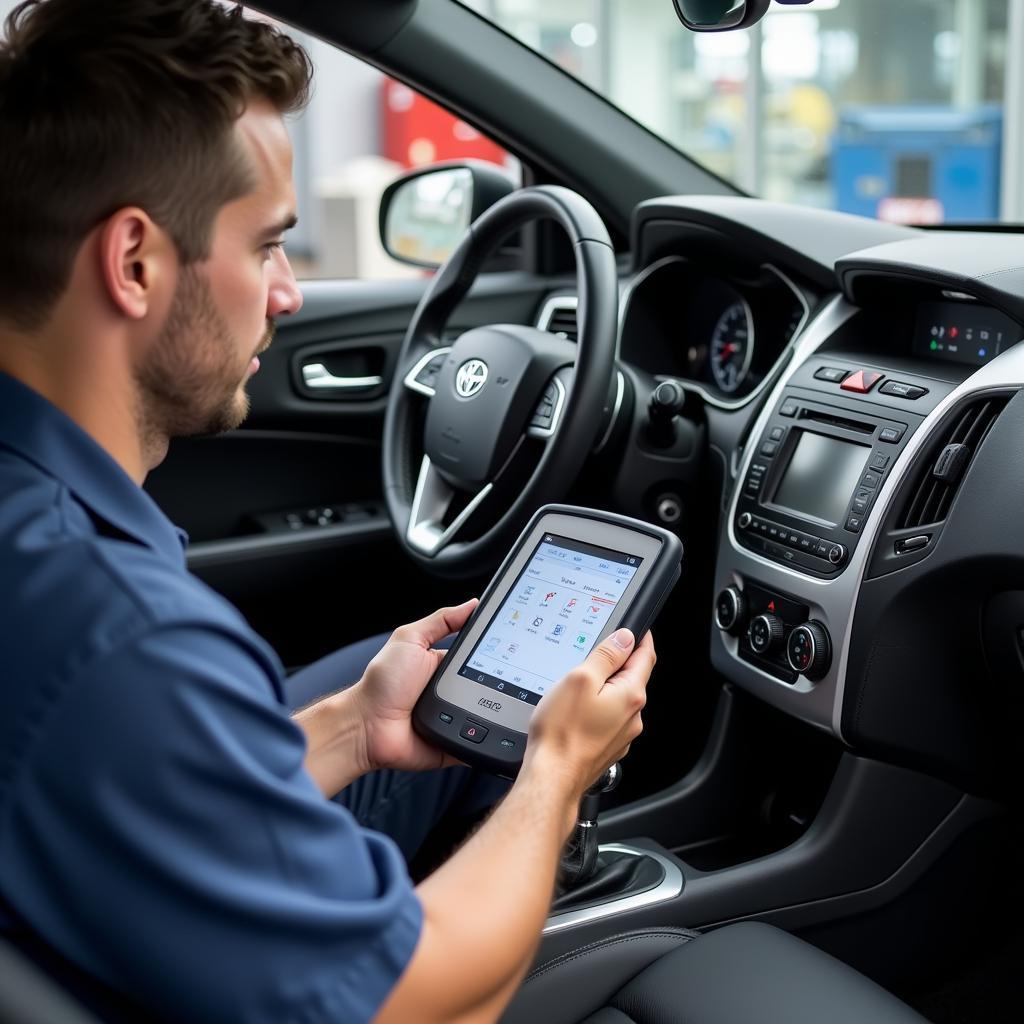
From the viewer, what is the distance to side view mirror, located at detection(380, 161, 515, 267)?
2.20m

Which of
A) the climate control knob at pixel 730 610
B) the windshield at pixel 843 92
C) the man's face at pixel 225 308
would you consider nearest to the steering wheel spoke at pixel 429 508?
the climate control knob at pixel 730 610

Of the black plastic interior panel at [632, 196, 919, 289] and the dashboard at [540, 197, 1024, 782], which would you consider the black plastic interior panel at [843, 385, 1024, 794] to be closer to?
the dashboard at [540, 197, 1024, 782]

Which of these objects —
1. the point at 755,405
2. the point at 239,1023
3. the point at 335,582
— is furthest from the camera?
the point at 335,582

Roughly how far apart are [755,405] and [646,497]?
18cm

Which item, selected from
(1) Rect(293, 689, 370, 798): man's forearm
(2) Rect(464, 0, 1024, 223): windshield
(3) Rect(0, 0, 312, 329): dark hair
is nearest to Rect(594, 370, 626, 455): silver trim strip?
(1) Rect(293, 689, 370, 798): man's forearm

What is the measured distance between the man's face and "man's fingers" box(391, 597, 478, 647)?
381mm

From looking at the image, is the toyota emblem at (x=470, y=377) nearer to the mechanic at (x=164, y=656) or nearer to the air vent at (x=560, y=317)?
the air vent at (x=560, y=317)

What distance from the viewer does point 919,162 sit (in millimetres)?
7246

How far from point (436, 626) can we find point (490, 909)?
484mm

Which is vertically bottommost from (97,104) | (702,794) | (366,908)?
(702,794)

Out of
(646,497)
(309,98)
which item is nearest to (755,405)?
(646,497)

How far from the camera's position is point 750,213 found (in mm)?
1790

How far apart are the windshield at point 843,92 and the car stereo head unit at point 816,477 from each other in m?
4.84

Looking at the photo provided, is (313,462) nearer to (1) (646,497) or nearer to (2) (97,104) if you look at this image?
(1) (646,497)
